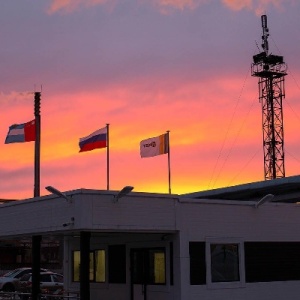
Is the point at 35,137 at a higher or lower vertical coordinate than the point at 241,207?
higher

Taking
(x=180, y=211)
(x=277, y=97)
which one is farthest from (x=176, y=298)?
(x=277, y=97)

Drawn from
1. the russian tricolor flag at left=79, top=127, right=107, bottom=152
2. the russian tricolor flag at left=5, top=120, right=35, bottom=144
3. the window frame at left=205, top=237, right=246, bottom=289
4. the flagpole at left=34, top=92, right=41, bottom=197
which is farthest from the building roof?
the russian tricolor flag at left=5, top=120, right=35, bottom=144

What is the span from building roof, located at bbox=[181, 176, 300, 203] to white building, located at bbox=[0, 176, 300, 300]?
15.1 ft

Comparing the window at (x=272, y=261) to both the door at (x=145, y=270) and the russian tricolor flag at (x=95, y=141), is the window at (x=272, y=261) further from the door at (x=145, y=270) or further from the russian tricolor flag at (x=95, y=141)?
the russian tricolor flag at (x=95, y=141)

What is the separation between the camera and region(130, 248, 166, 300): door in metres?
24.9

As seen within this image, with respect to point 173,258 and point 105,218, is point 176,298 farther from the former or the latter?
point 105,218

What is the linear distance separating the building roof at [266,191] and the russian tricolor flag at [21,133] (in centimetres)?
1018

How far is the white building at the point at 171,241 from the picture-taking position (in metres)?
22.2

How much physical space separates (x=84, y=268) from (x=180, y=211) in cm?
423

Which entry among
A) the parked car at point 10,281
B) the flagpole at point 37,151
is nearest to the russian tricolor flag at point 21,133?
the flagpole at point 37,151

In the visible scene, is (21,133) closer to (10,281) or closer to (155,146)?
(155,146)

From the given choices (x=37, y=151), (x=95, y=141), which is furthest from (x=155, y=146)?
(x=37, y=151)

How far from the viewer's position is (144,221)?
22891 mm

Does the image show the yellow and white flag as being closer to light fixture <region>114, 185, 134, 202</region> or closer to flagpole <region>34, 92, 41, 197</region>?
flagpole <region>34, 92, 41, 197</region>
